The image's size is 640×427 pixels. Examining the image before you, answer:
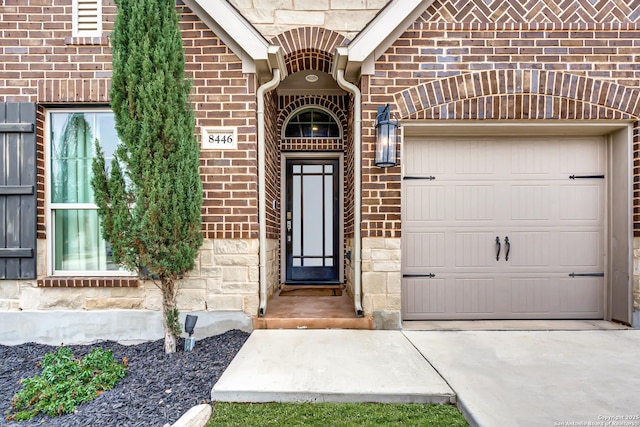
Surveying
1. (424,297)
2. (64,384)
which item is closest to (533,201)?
(424,297)

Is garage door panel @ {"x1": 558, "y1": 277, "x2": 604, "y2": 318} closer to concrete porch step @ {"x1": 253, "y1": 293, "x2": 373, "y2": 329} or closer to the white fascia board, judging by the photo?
concrete porch step @ {"x1": 253, "y1": 293, "x2": 373, "y2": 329}

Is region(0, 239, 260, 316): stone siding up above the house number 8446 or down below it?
below

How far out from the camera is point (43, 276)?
377 cm

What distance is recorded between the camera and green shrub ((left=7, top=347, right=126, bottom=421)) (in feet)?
7.59

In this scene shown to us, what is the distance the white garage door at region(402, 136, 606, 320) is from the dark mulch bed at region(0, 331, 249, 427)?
89.5 inches

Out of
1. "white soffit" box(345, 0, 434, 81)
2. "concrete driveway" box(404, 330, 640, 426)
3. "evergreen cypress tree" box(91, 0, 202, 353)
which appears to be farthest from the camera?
"white soffit" box(345, 0, 434, 81)

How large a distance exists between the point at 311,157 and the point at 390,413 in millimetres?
4260

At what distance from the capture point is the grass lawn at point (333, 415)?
214 cm

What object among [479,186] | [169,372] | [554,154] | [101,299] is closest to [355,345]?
[169,372]

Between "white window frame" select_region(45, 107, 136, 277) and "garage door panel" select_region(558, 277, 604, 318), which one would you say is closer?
"white window frame" select_region(45, 107, 136, 277)

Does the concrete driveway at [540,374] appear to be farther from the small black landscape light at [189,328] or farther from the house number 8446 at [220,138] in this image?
the house number 8446 at [220,138]

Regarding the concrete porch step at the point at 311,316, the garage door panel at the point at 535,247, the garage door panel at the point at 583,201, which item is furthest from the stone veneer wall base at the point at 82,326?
the garage door panel at the point at 583,201

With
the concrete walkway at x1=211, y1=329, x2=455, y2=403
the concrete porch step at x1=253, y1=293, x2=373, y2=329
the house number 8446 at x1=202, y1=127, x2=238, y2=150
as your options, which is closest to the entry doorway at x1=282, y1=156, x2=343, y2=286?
the concrete porch step at x1=253, y1=293, x2=373, y2=329

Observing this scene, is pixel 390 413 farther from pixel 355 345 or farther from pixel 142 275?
pixel 142 275
